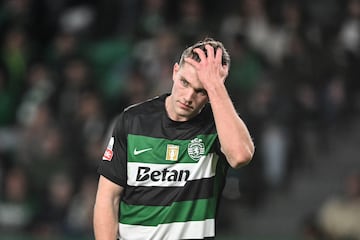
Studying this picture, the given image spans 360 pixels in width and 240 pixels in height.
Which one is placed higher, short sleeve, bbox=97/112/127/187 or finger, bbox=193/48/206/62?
finger, bbox=193/48/206/62

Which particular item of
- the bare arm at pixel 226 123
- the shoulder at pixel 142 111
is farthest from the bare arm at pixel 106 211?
the bare arm at pixel 226 123

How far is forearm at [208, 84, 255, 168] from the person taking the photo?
4.44 m

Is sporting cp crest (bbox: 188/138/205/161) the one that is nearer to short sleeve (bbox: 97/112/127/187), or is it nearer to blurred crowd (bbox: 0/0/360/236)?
short sleeve (bbox: 97/112/127/187)

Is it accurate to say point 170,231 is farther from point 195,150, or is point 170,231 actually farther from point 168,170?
point 195,150

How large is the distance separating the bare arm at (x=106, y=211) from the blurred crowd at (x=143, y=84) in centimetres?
505

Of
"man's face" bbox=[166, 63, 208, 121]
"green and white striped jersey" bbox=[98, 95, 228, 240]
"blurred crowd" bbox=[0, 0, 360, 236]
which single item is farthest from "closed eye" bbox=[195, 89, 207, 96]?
"blurred crowd" bbox=[0, 0, 360, 236]

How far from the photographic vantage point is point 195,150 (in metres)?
4.68

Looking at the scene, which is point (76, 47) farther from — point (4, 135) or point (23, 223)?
point (23, 223)

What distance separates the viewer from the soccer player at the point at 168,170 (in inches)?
183

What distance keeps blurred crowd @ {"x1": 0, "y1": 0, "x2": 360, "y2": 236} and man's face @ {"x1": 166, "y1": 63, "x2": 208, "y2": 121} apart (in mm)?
5070

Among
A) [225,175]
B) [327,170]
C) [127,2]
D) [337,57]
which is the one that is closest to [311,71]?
[337,57]

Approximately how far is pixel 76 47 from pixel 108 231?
7565mm

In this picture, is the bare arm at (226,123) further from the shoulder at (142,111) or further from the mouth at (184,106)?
the shoulder at (142,111)

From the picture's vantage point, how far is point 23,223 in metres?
10.7
